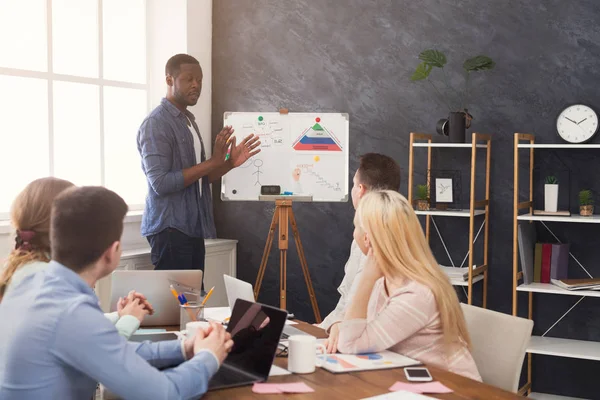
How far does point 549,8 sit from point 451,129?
3.17 feet

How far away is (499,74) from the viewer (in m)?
4.59

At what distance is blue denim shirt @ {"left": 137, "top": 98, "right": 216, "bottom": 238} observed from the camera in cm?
404

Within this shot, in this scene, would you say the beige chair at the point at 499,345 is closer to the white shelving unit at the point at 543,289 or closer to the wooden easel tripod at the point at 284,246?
the white shelving unit at the point at 543,289

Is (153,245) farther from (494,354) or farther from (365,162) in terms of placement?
(494,354)

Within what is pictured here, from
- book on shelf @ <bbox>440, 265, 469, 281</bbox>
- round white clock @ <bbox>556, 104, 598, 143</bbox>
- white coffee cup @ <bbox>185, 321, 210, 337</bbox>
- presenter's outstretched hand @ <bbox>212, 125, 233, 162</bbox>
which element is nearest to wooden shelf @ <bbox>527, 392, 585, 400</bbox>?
book on shelf @ <bbox>440, 265, 469, 281</bbox>

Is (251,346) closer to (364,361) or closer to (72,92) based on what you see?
(364,361)

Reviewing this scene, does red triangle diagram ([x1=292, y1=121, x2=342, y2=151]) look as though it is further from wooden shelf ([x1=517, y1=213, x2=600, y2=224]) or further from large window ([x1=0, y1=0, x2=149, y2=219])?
wooden shelf ([x1=517, y1=213, x2=600, y2=224])

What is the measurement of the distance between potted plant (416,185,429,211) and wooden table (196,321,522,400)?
248 cm

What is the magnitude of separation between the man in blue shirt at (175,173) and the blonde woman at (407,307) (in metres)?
1.95

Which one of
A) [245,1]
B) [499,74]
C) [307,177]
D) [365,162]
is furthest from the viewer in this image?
[245,1]

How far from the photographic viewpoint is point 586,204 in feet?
13.6

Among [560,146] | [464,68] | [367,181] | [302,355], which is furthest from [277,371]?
[464,68]

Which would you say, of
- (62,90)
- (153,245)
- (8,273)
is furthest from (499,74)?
(8,273)

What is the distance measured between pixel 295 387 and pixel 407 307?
51 centimetres
